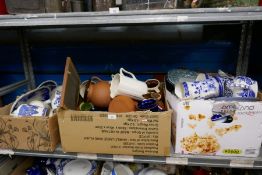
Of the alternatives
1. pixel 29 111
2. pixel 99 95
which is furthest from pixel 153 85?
pixel 29 111

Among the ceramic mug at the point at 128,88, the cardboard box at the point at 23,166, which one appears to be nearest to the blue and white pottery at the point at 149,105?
the ceramic mug at the point at 128,88

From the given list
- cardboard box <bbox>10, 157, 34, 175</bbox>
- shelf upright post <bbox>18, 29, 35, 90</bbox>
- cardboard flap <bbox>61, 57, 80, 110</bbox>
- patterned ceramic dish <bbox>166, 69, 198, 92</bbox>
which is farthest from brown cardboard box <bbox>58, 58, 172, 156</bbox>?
shelf upright post <bbox>18, 29, 35, 90</bbox>

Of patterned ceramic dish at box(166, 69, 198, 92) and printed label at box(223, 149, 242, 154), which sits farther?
patterned ceramic dish at box(166, 69, 198, 92)

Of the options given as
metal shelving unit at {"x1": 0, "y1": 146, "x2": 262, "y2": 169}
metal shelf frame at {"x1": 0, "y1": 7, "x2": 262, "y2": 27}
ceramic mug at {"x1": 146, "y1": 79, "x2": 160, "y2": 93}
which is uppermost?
metal shelf frame at {"x1": 0, "y1": 7, "x2": 262, "y2": 27}

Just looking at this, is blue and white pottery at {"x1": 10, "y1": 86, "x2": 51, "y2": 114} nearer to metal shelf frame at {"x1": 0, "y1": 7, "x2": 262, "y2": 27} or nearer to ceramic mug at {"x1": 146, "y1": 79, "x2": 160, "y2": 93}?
metal shelf frame at {"x1": 0, "y1": 7, "x2": 262, "y2": 27}

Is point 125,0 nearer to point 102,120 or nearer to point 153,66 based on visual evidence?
point 102,120

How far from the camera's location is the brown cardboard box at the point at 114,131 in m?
1.00

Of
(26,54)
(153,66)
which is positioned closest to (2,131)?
(26,54)

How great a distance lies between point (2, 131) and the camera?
1.14m

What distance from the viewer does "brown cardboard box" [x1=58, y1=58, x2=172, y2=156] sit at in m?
1.00

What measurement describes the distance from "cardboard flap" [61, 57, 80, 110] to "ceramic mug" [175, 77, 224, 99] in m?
0.54

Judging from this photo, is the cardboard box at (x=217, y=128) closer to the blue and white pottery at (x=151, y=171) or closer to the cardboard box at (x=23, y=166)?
the blue and white pottery at (x=151, y=171)

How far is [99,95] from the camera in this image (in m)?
1.23

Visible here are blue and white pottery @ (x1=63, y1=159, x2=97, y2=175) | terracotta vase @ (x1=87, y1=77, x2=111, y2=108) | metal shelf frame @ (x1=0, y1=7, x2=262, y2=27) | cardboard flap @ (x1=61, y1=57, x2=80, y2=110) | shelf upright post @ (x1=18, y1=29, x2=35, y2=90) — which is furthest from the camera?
shelf upright post @ (x1=18, y1=29, x2=35, y2=90)
